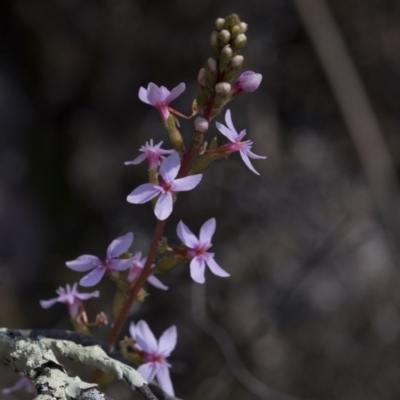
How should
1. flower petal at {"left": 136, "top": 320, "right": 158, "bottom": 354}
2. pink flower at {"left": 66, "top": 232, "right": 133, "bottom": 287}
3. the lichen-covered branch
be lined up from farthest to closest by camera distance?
flower petal at {"left": 136, "top": 320, "right": 158, "bottom": 354}, pink flower at {"left": 66, "top": 232, "right": 133, "bottom": 287}, the lichen-covered branch

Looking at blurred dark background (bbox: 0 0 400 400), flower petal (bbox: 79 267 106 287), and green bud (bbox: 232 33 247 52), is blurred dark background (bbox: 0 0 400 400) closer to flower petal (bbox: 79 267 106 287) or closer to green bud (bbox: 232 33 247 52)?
flower petal (bbox: 79 267 106 287)

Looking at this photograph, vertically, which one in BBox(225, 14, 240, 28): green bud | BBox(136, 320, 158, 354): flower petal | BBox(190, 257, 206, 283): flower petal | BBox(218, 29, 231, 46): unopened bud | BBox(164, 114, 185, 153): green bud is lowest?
BBox(136, 320, 158, 354): flower petal

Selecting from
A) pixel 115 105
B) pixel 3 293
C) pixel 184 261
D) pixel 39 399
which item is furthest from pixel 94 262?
pixel 115 105

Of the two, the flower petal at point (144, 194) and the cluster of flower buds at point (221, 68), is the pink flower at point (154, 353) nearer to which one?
the flower petal at point (144, 194)

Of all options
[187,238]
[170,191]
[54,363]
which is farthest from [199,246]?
[54,363]

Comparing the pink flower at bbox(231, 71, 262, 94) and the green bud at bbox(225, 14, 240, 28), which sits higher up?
the green bud at bbox(225, 14, 240, 28)

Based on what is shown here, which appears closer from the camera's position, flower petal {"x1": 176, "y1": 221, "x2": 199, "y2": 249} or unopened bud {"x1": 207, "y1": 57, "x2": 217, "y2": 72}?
unopened bud {"x1": 207, "y1": 57, "x2": 217, "y2": 72}

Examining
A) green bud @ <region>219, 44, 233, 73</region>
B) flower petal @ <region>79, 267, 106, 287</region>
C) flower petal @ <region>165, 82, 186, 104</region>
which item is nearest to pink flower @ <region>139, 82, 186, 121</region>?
flower petal @ <region>165, 82, 186, 104</region>
